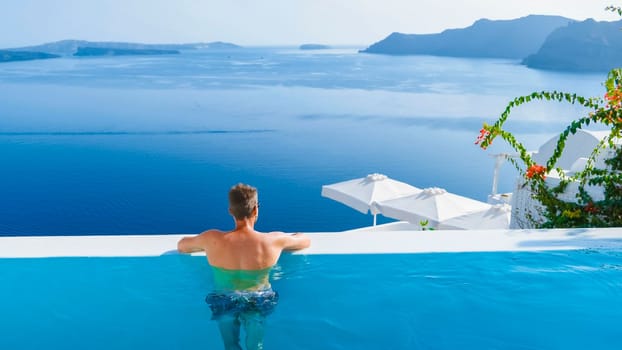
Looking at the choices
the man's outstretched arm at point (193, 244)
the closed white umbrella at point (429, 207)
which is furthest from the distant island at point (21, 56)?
the man's outstretched arm at point (193, 244)

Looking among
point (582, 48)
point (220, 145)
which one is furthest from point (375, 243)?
point (582, 48)

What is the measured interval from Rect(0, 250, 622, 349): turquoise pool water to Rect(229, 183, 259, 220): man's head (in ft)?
1.39

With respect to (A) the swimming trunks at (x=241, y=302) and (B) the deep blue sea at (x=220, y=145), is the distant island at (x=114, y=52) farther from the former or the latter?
(A) the swimming trunks at (x=241, y=302)

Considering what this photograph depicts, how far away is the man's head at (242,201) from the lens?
262cm

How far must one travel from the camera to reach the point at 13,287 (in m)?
3.04

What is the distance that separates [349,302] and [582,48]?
7028cm

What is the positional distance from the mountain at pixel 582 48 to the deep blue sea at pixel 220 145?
52.3 ft

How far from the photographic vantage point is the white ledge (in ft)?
10.4

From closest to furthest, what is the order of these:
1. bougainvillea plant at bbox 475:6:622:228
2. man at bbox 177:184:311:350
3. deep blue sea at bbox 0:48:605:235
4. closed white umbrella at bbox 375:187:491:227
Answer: man at bbox 177:184:311:350 → bougainvillea plant at bbox 475:6:622:228 → closed white umbrella at bbox 375:187:491:227 → deep blue sea at bbox 0:48:605:235

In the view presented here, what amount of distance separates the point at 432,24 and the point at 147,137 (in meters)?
50.5

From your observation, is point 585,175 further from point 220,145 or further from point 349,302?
point 220,145

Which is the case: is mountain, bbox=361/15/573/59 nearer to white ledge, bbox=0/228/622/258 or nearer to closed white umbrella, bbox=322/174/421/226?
closed white umbrella, bbox=322/174/421/226

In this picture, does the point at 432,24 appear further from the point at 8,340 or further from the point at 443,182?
the point at 8,340

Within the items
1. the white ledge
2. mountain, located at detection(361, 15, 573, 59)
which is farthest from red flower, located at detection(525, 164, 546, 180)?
mountain, located at detection(361, 15, 573, 59)
